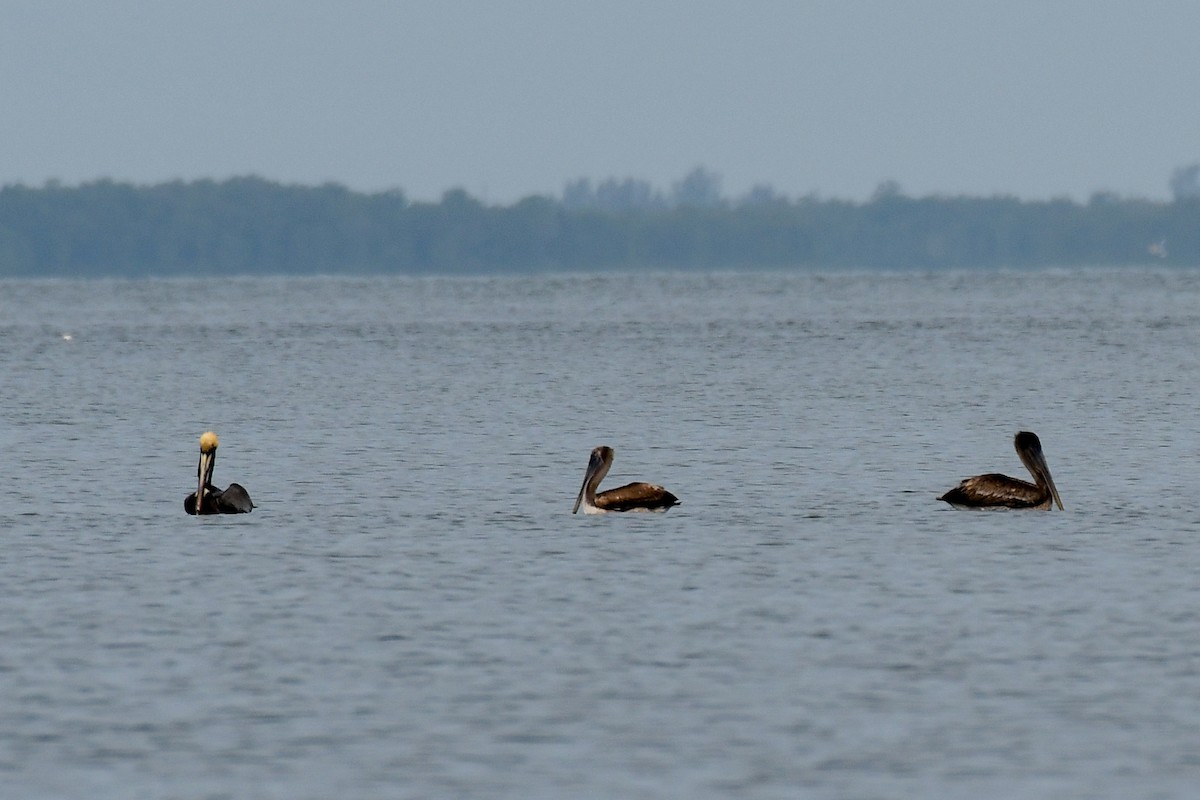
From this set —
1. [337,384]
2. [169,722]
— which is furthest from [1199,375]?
[169,722]

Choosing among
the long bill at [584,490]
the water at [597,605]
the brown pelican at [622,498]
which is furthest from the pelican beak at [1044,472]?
the long bill at [584,490]

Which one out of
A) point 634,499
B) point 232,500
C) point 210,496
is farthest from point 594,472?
point 210,496

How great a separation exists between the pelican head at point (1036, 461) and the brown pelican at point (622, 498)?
451cm

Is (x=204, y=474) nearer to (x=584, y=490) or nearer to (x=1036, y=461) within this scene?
(x=584, y=490)

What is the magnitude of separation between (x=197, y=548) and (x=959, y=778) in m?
13.1

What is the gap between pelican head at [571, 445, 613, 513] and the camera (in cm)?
2861

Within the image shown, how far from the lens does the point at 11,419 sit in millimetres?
47281

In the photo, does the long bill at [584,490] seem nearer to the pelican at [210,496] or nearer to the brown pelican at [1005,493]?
the pelican at [210,496]

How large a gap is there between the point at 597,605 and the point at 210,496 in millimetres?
8643

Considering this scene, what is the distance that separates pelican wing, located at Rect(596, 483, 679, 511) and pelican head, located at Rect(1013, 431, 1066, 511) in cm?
462

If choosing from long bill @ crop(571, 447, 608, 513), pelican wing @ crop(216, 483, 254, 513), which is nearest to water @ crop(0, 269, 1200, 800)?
pelican wing @ crop(216, 483, 254, 513)

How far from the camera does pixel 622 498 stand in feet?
92.9

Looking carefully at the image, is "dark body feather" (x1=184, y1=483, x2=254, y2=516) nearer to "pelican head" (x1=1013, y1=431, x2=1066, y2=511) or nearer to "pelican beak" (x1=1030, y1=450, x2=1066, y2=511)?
"pelican head" (x1=1013, y1=431, x2=1066, y2=511)

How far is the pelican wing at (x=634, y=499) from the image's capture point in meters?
28.3
